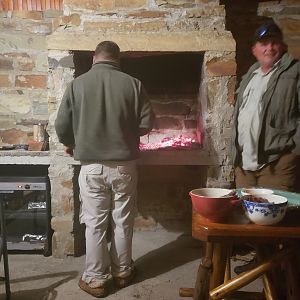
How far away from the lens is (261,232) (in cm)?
137

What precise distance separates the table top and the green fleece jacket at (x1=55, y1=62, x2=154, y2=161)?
3.72 feet

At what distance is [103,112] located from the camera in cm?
244

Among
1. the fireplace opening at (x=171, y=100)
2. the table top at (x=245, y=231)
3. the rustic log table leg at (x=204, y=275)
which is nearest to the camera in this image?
the table top at (x=245, y=231)

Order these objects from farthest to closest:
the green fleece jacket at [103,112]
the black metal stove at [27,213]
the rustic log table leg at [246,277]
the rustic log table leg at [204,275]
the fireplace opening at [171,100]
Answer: the fireplace opening at [171,100]
the black metal stove at [27,213]
the green fleece jacket at [103,112]
the rustic log table leg at [204,275]
the rustic log table leg at [246,277]

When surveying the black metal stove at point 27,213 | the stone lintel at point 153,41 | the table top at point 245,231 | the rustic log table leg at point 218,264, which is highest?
the stone lintel at point 153,41

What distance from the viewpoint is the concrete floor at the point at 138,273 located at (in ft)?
8.11

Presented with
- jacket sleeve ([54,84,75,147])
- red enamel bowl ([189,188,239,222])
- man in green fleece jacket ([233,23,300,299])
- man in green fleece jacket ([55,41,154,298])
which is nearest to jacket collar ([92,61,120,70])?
man in green fleece jacket ([55,41,154,298])

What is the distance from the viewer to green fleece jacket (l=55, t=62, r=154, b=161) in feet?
7.98

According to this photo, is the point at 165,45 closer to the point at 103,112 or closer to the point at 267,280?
the point at 103,112

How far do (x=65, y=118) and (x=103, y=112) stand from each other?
0.97 feet

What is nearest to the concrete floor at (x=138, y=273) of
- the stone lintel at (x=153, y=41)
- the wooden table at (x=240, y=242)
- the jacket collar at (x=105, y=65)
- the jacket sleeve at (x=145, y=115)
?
the wooden table at (x=240, y=242)

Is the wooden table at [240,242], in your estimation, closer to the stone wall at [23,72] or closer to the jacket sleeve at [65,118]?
the jacket sleeve at [65,118]

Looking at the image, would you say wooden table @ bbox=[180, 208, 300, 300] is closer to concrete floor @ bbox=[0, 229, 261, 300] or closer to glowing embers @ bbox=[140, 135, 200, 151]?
concrete floor @ bbox=[0, 229, 261, 300]

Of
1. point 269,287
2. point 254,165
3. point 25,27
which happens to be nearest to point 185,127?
point 254,165
